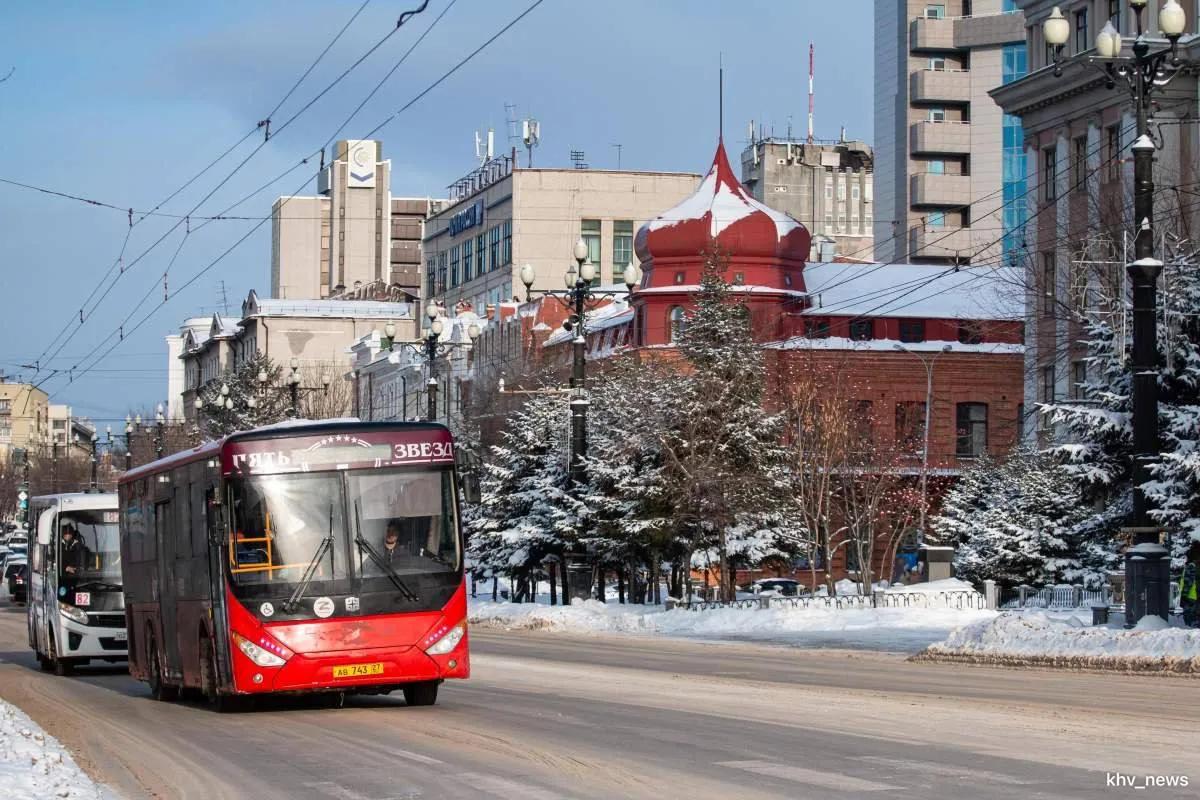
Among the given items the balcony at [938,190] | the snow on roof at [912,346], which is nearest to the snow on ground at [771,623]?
the snow on roof at [912,346]

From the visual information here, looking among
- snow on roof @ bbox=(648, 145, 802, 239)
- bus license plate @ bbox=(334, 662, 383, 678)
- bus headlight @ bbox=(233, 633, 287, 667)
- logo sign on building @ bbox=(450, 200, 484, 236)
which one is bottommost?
bus license plate @ bbox=(334, 662, 383, 678)

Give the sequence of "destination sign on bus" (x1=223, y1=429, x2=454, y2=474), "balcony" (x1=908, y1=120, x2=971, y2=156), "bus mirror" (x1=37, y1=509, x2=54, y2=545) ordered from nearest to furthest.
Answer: "destination sign on bus" (x1=223, y1=429, x2=454, y2=474) → "bus mirror" (x1=37, y1=509, x2=54, y2=545) → "balcony" (x1=908, y1=120, x2=971, y2=156)

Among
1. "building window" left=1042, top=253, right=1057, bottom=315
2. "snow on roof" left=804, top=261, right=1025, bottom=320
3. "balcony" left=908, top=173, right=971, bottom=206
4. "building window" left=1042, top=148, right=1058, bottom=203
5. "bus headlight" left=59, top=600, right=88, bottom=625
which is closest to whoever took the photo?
"bus headlight" left=59, top=600, right=88, bottom=625

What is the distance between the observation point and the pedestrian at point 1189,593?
2881cm

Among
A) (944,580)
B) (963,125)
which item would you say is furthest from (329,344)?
(944,580)

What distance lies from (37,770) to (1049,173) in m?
53.9

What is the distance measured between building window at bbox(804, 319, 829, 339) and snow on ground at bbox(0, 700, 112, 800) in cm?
6527

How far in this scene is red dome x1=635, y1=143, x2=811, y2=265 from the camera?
79438 mm

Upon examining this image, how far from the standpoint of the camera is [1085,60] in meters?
25.7

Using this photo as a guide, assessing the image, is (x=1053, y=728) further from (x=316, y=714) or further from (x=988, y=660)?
(x=988, y=660)

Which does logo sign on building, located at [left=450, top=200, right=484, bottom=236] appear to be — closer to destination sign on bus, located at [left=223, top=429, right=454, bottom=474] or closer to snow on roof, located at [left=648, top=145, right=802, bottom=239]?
snow on roof, located at [left=648, top=145, right=802, bottom=239]

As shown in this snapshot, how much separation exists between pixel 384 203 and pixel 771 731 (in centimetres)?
17813

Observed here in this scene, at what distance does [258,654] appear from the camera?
18828 mm

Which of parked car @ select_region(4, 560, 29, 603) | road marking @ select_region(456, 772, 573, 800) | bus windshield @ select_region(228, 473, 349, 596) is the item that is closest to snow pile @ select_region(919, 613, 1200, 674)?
bus windshield @ select_region(228, 473, 349, 596)
